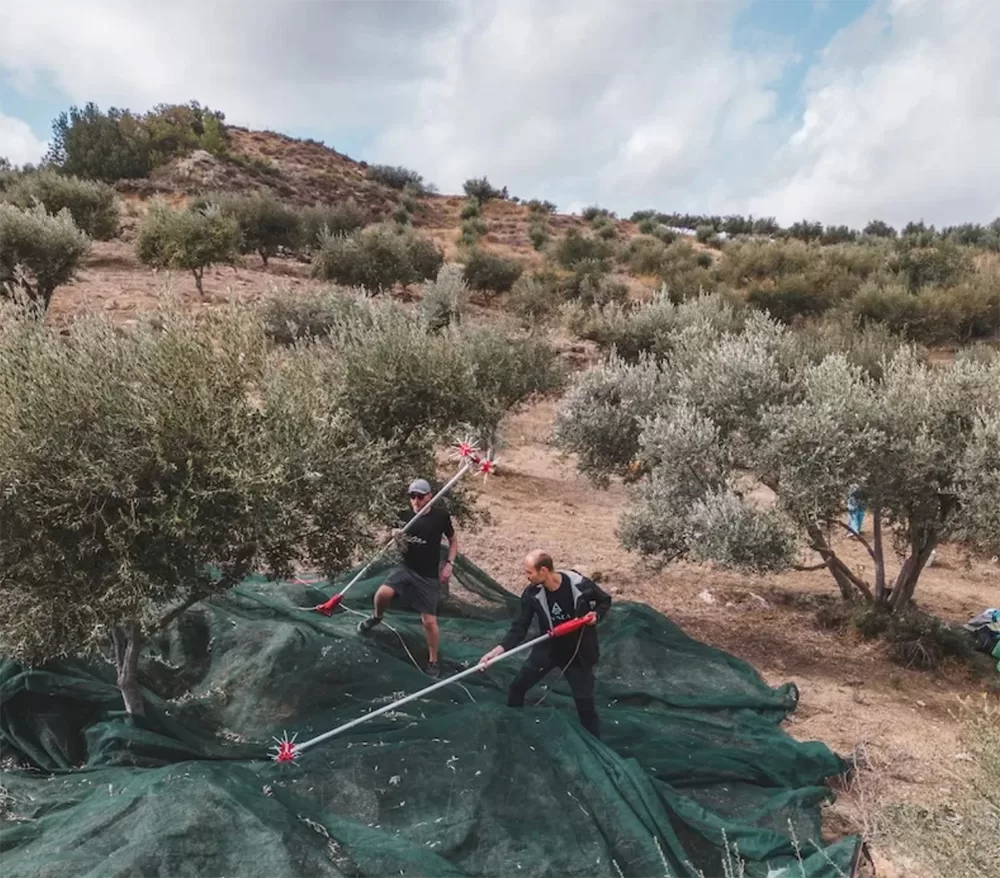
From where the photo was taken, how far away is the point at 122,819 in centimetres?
423

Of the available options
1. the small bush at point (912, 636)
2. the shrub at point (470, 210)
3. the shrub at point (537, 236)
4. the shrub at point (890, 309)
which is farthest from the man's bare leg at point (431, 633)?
the shrub at point (470, 210)

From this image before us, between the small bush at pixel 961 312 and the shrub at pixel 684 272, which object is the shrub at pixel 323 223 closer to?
the shrub at pixel 684 272

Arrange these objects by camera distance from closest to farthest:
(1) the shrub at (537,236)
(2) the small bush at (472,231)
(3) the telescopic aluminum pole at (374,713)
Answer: (3) the telescopic aluminum pole at (374,713), (2) the small bush at (472,231), (1) the shrub at (537,236)

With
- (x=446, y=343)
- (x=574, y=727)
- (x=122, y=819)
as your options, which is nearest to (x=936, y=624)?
(x=574, y=727)

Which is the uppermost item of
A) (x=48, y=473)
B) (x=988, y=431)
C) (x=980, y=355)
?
(x=980, y=355)

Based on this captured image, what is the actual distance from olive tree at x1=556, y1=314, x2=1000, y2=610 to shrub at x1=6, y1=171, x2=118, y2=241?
74.9 feet

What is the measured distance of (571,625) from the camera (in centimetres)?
598

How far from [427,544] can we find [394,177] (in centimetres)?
5055

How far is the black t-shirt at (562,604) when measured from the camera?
6258 mm

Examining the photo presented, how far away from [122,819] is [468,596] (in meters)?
4.97

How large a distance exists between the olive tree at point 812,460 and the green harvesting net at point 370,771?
2248mm

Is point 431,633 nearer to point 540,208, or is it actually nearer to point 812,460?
point 812,460

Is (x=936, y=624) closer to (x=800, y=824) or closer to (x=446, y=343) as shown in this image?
(x=800, y=824)

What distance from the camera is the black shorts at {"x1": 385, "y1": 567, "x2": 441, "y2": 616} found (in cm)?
737
